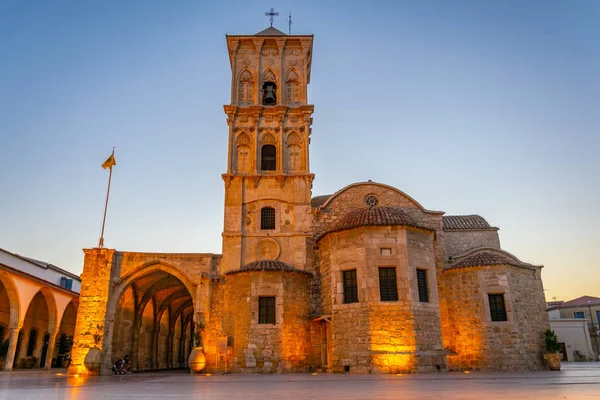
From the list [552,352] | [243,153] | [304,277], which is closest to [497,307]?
[552,352]

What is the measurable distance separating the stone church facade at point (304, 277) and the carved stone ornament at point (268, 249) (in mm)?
49

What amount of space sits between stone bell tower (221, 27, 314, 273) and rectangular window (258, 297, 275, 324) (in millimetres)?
2417

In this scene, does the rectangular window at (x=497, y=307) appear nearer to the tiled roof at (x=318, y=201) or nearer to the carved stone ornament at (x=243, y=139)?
the tiled roof at (x=318, y=201)

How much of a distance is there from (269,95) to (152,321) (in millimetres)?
16252

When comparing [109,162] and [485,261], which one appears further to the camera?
[109,162]

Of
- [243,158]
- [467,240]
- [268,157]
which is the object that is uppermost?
[268,157]

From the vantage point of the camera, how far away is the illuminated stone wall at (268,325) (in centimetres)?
1848

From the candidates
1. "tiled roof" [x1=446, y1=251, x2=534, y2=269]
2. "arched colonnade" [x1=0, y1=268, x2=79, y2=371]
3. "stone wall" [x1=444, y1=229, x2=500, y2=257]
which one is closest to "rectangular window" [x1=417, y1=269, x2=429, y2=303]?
"tiled roof" [x1=446, y1=251, x2=534, y2=269]

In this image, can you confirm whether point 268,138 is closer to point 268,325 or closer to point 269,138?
point 269,138

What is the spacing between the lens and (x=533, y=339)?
18797 millimetres

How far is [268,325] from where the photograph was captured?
19047mm

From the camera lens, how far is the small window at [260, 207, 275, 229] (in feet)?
73.5

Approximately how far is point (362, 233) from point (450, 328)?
244 inches

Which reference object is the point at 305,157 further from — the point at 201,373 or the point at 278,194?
the point at 201,373
